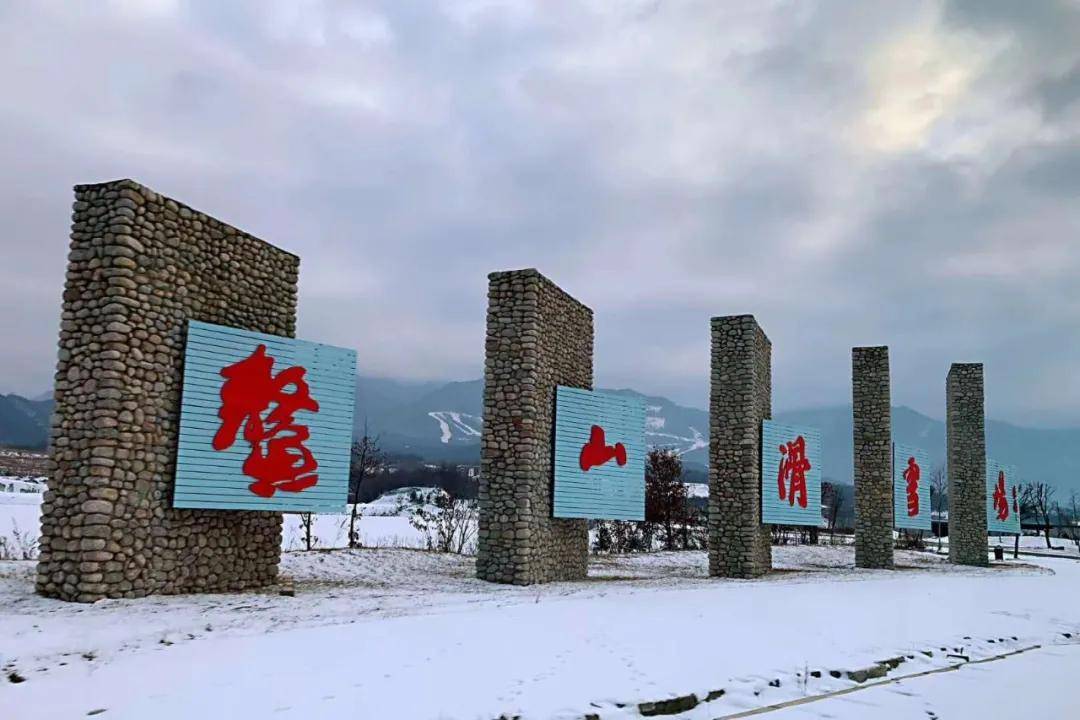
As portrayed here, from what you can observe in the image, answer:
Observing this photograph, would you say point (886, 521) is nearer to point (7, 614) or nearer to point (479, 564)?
point (479, 564)

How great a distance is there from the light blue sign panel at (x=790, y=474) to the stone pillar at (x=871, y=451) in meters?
2.63

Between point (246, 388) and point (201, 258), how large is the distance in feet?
6.55

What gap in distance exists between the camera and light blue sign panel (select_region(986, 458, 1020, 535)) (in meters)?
30.3

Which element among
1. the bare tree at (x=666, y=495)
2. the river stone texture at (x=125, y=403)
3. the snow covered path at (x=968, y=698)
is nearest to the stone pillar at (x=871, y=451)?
the bare tree at (x=666, y=495)

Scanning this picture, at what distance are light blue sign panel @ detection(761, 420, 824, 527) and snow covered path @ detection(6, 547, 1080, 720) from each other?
5622 mm

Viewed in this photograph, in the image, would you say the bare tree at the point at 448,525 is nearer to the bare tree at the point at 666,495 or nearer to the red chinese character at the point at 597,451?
the red chinese character at the point at 597,451

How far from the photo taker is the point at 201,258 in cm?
1172

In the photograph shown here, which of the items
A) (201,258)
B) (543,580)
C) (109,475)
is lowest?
(543,580)

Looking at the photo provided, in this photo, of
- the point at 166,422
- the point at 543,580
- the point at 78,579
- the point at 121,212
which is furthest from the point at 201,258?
the point at 543,580

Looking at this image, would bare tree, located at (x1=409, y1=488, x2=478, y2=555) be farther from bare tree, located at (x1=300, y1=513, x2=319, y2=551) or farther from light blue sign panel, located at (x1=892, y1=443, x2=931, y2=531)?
light blue sign panel, located at (x1=892, y1=443, x2=931, y2=531)

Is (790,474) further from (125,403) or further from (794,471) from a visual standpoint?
(125,403)

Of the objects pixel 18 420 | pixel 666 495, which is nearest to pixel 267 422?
pixel 666 495

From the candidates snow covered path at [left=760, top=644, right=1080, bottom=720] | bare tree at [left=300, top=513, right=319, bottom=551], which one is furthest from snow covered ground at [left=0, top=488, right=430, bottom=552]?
snow covered path at [left=760, top=644, right=1080, bottom=720]

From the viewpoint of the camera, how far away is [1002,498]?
31422mm
